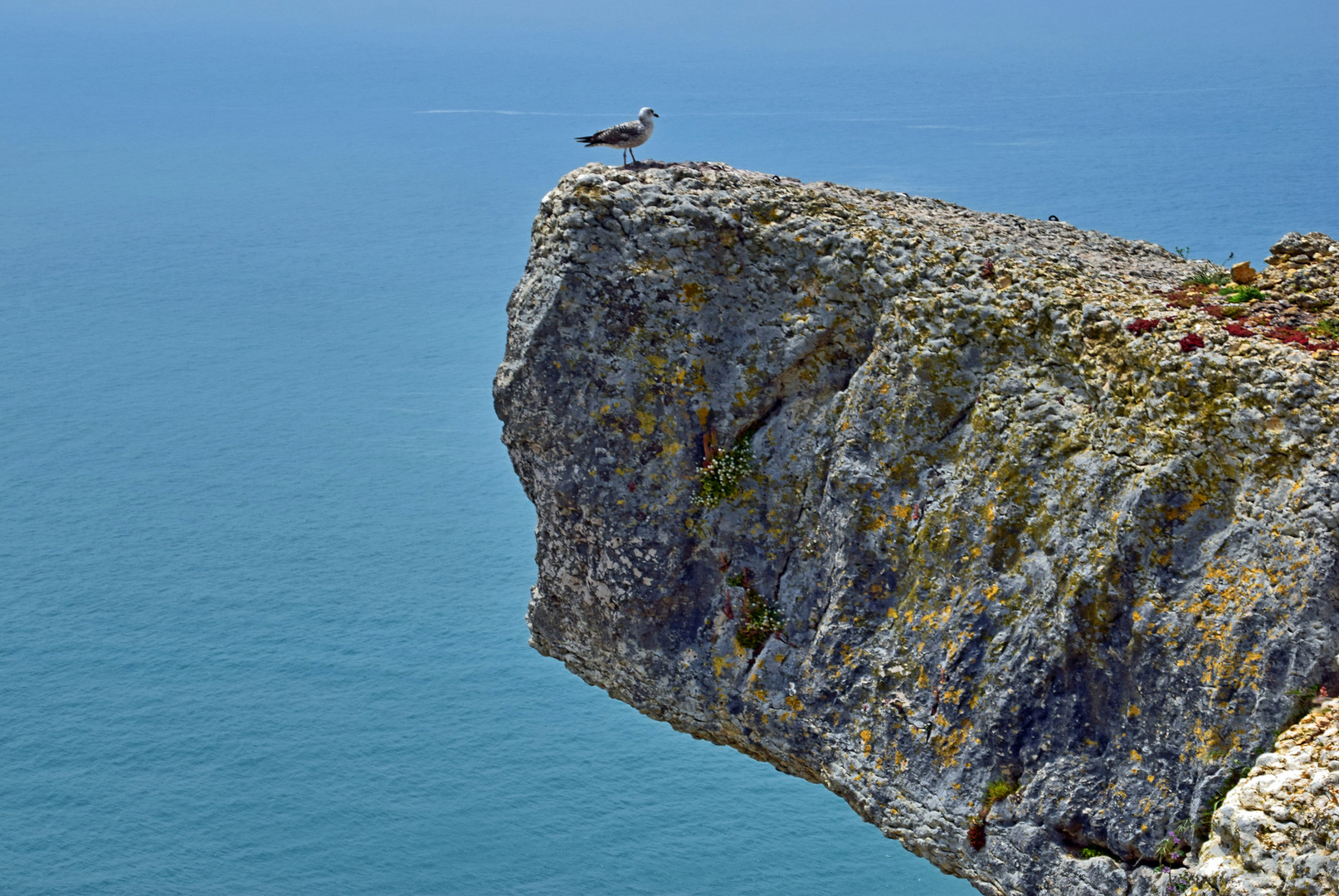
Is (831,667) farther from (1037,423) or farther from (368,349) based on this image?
(368,349)

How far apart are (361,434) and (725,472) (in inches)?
2218

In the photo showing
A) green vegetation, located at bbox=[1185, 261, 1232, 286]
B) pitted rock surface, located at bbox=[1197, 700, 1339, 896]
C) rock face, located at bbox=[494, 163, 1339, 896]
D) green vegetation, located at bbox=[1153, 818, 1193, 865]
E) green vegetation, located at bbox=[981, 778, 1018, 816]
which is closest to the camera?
pitted rock surface, located at bbox=[1197, 700, 1339, 896]

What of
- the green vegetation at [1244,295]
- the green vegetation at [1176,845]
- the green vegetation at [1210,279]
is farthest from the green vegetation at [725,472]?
the green vegetation at [1176,845]

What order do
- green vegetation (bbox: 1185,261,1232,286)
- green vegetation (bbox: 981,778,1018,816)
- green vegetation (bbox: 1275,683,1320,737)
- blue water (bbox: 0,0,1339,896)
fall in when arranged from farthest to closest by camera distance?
blue water (bbox: 0,0,1339,896)
green vegetation (bbox: 1185,261,1232,286)
green vegetation (bbox: 981,778,1018,816)
green vegetation (bbox: 1275,683,1320,737)

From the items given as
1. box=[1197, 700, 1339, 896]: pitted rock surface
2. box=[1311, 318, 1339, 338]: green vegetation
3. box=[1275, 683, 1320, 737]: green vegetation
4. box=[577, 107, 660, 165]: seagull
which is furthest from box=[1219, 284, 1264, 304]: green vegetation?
box=[577, 107, 660, 165]: seagull

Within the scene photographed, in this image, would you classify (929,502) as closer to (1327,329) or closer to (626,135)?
(1327,329)

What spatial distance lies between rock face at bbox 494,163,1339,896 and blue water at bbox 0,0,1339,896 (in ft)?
73.7

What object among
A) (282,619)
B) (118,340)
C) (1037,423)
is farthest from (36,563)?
(1037,423)

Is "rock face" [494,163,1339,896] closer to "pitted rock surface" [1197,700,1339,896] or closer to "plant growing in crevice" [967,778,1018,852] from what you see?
"plant growing in crevice" [967,778,1018,852]

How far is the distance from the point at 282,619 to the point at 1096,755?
150 feet

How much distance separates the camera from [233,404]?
266ft

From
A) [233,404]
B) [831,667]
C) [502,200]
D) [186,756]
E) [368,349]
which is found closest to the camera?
[831,667]

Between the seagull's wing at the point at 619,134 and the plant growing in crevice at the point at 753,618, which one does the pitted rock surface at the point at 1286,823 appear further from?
the seagull's wing at the point at 619,134

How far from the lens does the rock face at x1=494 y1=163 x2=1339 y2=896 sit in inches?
675
